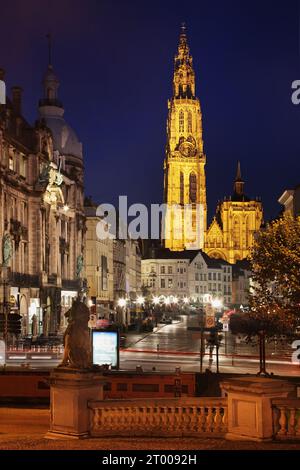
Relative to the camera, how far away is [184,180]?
196 meters

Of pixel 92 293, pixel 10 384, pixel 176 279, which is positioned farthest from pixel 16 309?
pixel 176 279

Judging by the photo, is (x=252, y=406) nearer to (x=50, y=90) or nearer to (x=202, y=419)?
(x=202, y=419)

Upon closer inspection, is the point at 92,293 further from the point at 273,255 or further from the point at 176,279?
the point at 176,279

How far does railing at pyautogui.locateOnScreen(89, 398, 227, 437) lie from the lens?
1596 centimetres

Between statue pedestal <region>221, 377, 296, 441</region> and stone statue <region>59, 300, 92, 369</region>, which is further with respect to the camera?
stone statue <region>59, 300, 92, 369</region>

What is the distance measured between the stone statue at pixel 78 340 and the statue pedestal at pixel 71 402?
30 cm

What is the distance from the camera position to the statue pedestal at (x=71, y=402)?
16188 mm

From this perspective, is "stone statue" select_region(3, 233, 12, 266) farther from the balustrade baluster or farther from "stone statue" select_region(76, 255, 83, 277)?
the balustrade baluster

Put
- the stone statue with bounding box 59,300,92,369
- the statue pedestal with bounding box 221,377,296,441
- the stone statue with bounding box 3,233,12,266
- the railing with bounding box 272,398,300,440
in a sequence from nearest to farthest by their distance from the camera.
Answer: the statue pedestal with bounding box 221,377,296,441
the railing with bounding box 272,398,300,440
the stone statue with bounding box 59,300,92,369
the stone statue with bounding box 3,233,12,266

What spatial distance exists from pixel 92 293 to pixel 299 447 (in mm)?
86476

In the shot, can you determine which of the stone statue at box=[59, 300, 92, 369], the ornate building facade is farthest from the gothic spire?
the stone statue at box=[59, 300, 92, 369]

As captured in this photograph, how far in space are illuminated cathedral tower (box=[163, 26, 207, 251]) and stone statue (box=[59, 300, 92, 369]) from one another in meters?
175

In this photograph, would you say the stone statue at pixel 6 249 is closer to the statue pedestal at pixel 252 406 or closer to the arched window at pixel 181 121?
the statue pedestal at pixel 252 406

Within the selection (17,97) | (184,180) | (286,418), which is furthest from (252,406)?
(184,180)
